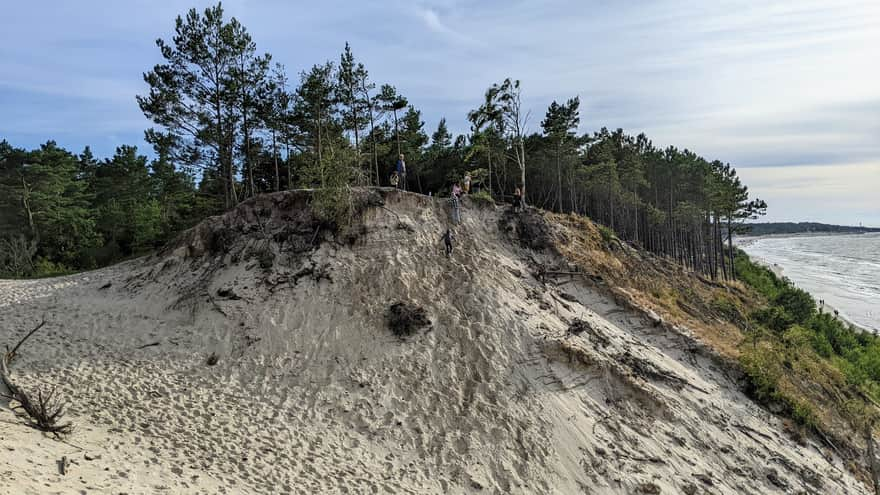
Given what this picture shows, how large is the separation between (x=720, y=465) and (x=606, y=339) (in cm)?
459

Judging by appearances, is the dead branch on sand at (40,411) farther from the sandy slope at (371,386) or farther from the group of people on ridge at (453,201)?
the group of people on ridge at (453,201)

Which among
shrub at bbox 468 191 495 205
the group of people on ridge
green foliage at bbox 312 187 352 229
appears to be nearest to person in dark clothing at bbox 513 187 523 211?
the group of people on ridge

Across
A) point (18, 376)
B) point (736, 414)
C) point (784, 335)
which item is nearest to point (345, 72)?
point (18, 376)

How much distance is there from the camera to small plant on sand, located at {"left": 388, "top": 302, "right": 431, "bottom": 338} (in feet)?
44.7

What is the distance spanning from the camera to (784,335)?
2028cm

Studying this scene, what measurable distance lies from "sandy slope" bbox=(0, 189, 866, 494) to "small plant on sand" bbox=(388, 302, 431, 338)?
12.4 inches

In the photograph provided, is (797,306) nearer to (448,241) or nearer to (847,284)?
(448,241)

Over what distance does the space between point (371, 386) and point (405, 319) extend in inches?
104

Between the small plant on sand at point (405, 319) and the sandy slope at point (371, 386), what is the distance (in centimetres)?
31

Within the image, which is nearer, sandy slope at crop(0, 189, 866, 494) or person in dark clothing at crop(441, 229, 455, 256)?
sandy slope at crop(0, 189, 866, 494)

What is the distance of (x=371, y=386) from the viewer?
11812mm

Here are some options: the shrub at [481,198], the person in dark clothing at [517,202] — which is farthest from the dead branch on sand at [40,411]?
the person in dark clothing at [517,202]

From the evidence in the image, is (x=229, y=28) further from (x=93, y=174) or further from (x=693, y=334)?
(x=93, y=174)

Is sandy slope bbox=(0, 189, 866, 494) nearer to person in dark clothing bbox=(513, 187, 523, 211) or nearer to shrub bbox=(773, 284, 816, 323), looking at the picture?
person in dark clothing bbox=(513, 187, 523, 211)
